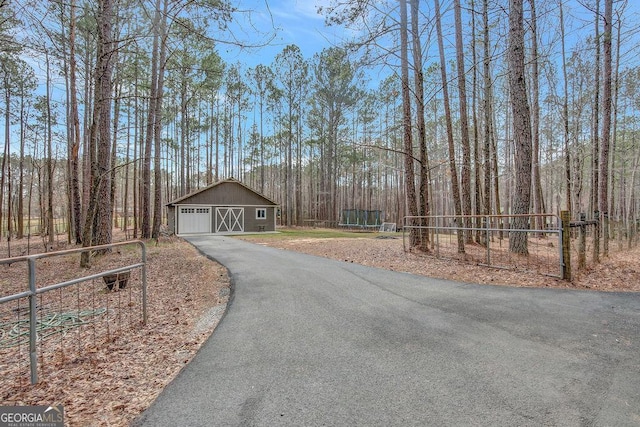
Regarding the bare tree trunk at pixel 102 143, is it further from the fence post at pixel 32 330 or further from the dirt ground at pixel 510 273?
the dirt ground at pixel 510 273

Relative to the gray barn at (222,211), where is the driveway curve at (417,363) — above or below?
below

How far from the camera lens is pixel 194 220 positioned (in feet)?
73.7

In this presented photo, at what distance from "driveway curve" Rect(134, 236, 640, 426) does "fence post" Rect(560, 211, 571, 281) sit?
0.86 meters

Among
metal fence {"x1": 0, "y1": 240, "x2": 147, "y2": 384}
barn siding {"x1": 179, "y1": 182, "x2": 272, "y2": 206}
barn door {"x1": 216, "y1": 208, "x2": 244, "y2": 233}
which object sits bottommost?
metal fence {"x1": 0, "y1": 240, "x2": 147, "y2": 384}

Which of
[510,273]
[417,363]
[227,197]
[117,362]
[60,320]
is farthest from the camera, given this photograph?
[227,197]

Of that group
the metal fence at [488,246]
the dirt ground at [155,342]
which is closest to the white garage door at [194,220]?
the dirt ground at [155,342]

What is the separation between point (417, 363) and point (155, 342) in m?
2.87

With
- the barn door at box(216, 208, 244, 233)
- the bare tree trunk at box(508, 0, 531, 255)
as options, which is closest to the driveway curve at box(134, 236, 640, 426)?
the bare tree trunk at box(508, 0, 531, 255)

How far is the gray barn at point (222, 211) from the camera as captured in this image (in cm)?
2203

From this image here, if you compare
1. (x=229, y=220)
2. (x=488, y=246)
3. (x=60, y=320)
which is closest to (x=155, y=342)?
(x=60, y=320)

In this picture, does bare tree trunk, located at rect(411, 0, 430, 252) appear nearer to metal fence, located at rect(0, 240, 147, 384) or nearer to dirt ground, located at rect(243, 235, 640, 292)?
dirt ground, located at rect(243, 235, 640, 292)

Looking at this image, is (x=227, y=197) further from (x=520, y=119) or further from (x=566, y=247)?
(x=566, y=247)

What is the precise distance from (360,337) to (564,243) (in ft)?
16.2

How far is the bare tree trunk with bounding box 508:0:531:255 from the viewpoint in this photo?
7.30 m
